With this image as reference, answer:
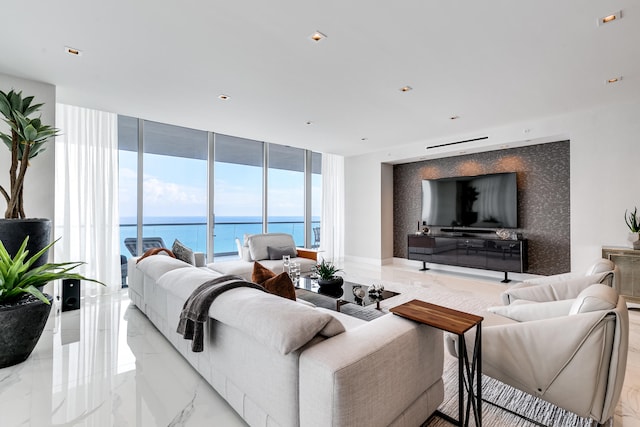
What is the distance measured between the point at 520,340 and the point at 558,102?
372cm

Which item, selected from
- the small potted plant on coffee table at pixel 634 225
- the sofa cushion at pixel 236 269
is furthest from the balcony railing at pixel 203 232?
the small potted plant on coffee table at pixel 634 225

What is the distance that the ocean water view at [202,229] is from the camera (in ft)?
15.9

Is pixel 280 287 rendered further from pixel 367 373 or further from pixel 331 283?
pixel 331 283

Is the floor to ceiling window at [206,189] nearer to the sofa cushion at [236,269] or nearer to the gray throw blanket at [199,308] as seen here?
the sofa cushion at [236,269]

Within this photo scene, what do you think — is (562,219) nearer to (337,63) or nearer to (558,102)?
(558,102)

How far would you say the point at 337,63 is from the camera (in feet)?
9.63

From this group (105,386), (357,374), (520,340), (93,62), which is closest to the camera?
(357,374)

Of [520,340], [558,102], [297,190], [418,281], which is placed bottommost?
[418,281]

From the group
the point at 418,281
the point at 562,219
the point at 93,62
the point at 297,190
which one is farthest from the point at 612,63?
the point at 297,190

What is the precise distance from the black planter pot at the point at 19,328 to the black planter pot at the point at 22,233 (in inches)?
24.4

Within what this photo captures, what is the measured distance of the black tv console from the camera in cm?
501

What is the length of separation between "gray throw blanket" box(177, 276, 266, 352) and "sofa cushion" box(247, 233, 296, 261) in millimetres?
3054

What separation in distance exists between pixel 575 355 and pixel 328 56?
2.81 metres

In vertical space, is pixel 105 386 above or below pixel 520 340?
below
